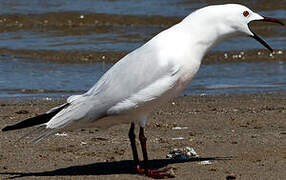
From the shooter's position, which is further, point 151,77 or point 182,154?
point 182,154

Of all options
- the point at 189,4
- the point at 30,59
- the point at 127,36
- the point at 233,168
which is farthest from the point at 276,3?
the point at 233,168

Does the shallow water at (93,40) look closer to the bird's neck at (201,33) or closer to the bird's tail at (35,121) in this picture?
the bird's tail at (35,121)

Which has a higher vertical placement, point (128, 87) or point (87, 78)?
point (128, 87)

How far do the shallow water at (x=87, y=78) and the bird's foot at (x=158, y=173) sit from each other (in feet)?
13.1

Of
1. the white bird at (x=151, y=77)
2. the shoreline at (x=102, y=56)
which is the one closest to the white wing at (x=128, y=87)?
the white bird at (x=151, y=77)

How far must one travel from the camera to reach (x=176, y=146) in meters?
6.45

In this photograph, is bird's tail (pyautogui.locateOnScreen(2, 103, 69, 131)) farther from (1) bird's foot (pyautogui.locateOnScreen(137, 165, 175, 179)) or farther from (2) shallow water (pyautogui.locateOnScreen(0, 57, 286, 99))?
(2) shallow water (pyautogui.locateOnScreen(0, 57, 286, 99))

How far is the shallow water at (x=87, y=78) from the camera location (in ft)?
32.0

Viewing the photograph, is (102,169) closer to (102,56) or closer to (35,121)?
(35,121)

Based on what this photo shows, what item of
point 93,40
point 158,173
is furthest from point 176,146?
point 93,40

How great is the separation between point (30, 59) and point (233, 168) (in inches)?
286

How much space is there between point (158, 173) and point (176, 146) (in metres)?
0.91

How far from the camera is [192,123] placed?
7512 millimetres

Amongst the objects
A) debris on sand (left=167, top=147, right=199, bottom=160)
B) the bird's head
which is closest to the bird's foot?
debris on sand (left=167, top=147, right=199, bottom=160)
